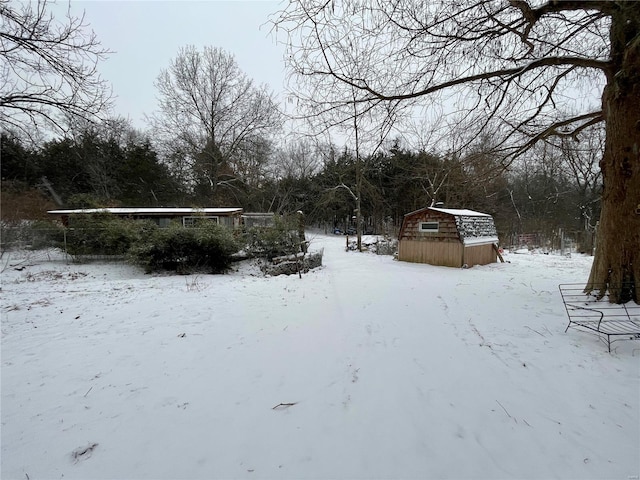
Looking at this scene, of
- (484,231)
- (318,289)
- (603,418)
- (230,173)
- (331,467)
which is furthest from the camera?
(230,173)

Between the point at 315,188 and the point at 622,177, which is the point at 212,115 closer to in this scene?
the point at 315,188

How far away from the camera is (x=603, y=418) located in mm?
2102


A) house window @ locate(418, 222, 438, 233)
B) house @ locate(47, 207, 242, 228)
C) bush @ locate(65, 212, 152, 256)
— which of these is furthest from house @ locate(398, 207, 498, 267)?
bush @ locate(65, 212, 152, 256)

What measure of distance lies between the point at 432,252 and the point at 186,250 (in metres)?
9.47

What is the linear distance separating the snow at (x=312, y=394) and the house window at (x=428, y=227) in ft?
19.6

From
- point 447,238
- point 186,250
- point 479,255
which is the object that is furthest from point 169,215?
point 479,255

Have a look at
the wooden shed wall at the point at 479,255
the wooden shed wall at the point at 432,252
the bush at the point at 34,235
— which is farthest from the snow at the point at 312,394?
the bush at the point at 34,235

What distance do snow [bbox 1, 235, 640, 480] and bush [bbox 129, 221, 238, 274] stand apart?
15.4ft

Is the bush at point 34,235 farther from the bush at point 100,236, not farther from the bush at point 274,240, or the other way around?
the bush at point 274,240

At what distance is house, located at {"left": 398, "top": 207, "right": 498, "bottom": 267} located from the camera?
1009 centimetres

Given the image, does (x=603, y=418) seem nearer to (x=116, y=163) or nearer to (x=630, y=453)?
(x=630, y=453)

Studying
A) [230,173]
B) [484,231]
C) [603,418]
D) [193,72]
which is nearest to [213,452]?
[603,418]

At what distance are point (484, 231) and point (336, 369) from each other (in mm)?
11025

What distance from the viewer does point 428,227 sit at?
1091 centimetres
